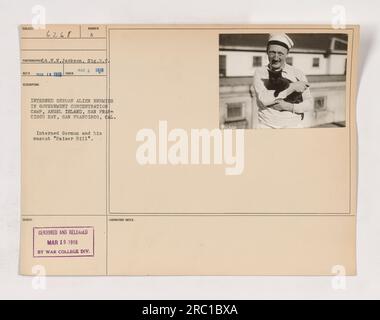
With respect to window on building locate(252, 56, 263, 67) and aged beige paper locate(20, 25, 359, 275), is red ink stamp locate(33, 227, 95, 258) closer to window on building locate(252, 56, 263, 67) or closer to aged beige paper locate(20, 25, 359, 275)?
aged beige paper locate(20, 25, 359, 275)

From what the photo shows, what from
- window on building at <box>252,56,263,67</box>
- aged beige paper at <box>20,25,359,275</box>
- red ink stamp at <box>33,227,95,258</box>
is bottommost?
red ink stamp at <box>33,227,95,258</box>

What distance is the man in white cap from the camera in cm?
62

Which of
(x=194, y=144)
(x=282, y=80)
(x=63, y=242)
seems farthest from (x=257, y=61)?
(x=63, y=242)

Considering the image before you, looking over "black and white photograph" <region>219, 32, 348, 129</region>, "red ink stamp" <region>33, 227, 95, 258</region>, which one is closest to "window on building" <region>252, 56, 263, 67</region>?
"black and white photograph" <region>219, 32, 348, 129</region>

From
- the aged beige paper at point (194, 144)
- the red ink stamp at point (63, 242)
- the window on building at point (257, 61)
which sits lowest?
the red ink stamp at point (63, 242)

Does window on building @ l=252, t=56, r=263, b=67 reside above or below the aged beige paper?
above

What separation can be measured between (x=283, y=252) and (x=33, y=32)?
0.50m

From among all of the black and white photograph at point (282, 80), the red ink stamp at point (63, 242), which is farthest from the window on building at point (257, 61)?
the red ink stamp at point (63, 242)

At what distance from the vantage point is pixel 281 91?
2.04 feet

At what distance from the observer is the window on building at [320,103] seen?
622 millimetres

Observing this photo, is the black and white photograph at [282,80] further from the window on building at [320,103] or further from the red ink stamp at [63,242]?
the red ink stamp at [63,242]

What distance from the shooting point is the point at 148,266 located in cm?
64
